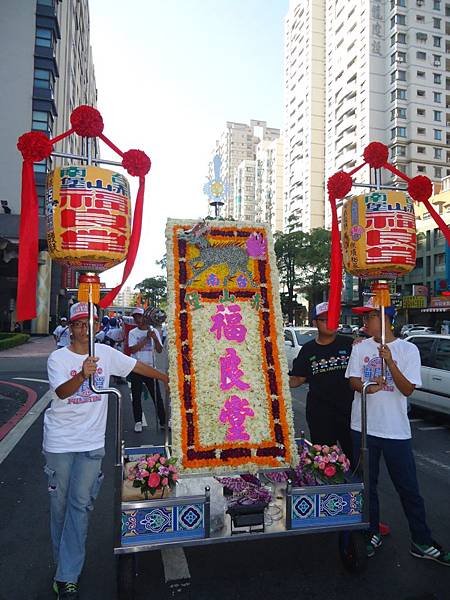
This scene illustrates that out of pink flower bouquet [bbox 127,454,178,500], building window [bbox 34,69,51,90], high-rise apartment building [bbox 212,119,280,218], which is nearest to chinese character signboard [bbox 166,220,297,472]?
pink flower bouquet [bbox 127,454,178,500]

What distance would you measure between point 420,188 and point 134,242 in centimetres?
261

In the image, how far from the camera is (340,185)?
13.5 ft

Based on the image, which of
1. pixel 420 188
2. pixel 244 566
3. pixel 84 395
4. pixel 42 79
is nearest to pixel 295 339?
pixel 420 188

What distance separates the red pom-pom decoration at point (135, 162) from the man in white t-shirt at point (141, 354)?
4.42m

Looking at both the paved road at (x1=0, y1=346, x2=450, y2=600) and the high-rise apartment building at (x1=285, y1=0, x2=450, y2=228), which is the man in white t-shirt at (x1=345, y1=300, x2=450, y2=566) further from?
the high-rise apartment building at (x1=285, y1=0, x2=450, y2=228)

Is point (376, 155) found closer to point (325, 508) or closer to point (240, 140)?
point (325, 508)

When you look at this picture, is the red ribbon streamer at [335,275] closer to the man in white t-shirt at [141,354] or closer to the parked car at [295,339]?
the man in white t-shirt at [141,354]

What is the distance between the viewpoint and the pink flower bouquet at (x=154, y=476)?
330 cm

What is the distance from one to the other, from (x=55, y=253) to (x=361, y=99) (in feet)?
220

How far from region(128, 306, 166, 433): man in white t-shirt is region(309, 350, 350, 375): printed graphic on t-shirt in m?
4.12

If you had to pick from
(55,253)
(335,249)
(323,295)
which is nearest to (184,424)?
(55,253)

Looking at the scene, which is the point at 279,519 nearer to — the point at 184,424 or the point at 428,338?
the point at 184,424

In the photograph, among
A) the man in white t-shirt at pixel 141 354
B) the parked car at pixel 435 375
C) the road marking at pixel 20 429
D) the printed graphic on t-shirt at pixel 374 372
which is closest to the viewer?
the printed graphic on t-shirt at pixel 374 372

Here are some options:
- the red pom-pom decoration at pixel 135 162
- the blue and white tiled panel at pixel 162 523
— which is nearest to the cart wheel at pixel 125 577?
the blue and white tiled panel at pixel 162 523
